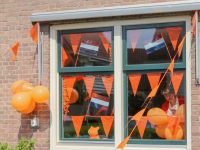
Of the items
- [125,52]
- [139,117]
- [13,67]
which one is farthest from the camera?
[13,67]

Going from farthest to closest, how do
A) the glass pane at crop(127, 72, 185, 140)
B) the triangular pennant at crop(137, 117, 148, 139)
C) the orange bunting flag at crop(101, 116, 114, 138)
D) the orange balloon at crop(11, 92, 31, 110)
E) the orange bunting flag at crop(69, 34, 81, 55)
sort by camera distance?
the orange bunting flag at crop(69, 34, 81, 55) → the orange bunting flag at crop(101, 116, 114, 138) → the triangular pennant at crop(137, 117, 148, 139) → the glass pane at crop(127, 72, 185, 140) → the orange balloon at crop(11, 92, 31, 110)

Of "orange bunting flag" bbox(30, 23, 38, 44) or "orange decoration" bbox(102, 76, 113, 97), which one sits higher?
"orange bunting flag" bbox(30, 23, 38, 44)

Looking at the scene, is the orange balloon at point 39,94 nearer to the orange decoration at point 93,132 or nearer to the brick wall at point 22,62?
the brick wall at point 22,62

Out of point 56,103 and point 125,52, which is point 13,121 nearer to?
point 56,103

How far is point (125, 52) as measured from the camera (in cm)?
505

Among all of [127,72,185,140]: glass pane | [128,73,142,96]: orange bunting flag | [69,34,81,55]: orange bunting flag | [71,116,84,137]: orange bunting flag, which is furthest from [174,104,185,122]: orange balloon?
[69,34,81,55]: orange bunting flag

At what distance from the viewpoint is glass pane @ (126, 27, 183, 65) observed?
4.90 metres

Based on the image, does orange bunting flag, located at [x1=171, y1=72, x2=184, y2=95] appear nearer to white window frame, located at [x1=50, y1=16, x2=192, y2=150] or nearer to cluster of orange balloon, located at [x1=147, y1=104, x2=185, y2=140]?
white window frame, located at [x1=50, y1=16, x2=192, y2=150]

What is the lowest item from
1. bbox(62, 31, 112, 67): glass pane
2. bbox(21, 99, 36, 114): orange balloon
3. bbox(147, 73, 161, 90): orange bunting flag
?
bbox(21, 99, 36, 114): orange balloon

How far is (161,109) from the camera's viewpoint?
16.1 ft

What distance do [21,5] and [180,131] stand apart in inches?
130

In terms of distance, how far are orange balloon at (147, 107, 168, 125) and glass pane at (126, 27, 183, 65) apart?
0.75 metres

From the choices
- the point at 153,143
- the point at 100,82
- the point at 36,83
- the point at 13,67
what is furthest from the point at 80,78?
the point at 153,143

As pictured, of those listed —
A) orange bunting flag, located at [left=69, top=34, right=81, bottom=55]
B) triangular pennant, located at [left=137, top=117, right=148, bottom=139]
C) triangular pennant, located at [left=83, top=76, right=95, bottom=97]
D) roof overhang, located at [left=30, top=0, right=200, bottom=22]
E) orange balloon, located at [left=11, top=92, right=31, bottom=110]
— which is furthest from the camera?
orange bunting flag, located at [left=69, top=34, right=81, bottom=55]
